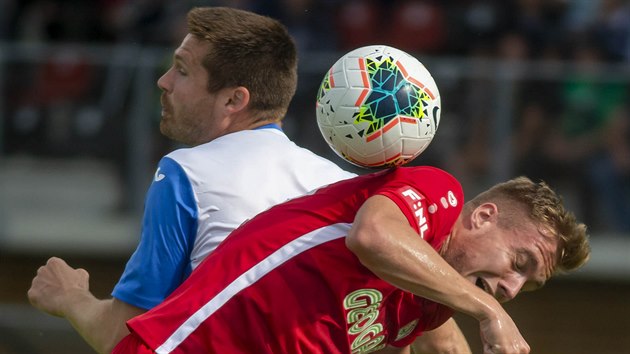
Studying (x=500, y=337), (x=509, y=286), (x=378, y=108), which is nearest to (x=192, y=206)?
(x=378, y=108)

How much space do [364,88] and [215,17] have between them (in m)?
1.03

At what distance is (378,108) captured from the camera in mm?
3449

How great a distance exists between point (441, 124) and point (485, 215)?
5.85 meters

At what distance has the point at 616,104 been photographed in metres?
9.60

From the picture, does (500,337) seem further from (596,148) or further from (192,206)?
(596,148)

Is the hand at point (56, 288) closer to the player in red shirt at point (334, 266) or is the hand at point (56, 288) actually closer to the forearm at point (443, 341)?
the player in red shirt at point (334, 266)

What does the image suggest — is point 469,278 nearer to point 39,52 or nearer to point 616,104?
point 616,104

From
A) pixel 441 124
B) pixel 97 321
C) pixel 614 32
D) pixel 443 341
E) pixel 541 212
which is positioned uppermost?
pixel 541 212

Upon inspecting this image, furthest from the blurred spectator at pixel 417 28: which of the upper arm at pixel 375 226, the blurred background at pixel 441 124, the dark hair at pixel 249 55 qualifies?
the upper arm at pixel 375 226

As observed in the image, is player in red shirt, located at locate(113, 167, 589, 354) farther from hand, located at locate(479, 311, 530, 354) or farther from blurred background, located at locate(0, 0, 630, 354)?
blurred background, located at locate(0, 0, 630, 354)

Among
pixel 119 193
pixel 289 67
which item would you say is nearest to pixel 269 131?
pixel 289 67

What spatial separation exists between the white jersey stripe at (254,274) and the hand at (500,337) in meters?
0.57

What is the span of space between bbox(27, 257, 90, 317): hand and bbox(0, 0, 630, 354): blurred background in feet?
16.4

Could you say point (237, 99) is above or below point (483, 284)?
above
